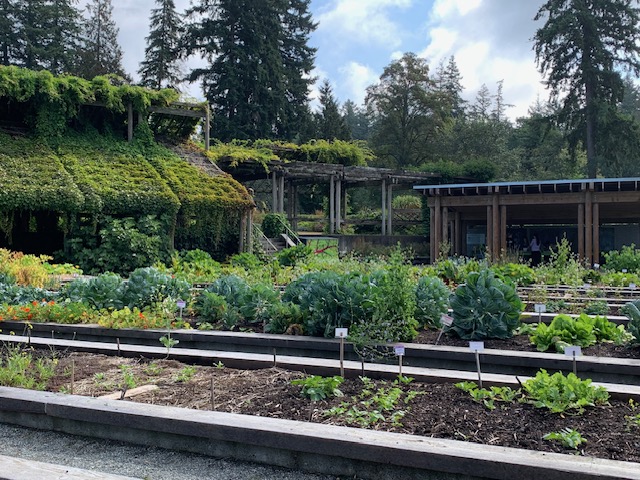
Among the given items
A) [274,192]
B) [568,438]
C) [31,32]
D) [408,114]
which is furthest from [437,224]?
[31,32]

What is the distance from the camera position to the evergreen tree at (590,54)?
109 feet

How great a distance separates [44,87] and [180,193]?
527 cm

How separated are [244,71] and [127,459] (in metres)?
37.1

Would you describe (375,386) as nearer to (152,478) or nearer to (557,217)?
(152,478)

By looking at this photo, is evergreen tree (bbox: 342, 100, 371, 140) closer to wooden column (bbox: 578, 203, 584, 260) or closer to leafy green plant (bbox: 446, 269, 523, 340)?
wooden column (bbox: 578, 203, 584, 260)

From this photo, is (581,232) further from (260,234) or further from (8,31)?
(8,31)

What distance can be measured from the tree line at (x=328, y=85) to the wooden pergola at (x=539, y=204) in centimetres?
563

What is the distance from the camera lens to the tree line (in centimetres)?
3331

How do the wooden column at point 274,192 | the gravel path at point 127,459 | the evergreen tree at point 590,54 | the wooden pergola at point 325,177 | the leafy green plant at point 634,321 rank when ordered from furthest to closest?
the evergreen tree at point 590,54 < the wooden column at point 274,192 < the wooden pergola at point 325,177 < the leafy green plant at point 634,321 < the gravel path at point 127,459

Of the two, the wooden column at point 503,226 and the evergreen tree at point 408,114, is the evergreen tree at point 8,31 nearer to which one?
the evergreen tree at point 408,114

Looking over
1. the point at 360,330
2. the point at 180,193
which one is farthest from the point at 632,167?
the point at 360,330

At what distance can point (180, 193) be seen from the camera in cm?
1767

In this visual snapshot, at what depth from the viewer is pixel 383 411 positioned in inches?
143

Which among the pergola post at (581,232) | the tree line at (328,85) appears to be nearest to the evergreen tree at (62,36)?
the tree line at (328,85)
